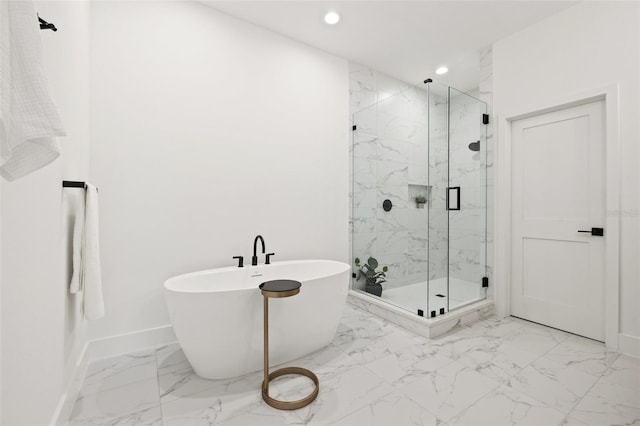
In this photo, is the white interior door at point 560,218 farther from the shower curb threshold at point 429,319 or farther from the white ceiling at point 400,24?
the white ceiling at point 400,24

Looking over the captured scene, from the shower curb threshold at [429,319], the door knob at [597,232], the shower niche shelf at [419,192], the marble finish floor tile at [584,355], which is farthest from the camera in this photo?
the shower niche shelf at [419,192]

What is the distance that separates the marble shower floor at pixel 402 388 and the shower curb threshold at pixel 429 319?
0.12m

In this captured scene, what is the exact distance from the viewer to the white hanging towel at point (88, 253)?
4.99 ft

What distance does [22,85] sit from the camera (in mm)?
570

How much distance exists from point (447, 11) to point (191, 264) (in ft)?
10.3

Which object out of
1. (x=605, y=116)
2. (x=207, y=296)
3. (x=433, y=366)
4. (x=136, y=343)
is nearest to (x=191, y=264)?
(x=136, y=343)

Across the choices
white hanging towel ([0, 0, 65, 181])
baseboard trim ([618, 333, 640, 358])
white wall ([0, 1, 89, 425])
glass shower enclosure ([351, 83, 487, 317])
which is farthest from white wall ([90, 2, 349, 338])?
baseboard trim ([618, 333, 640, 358])

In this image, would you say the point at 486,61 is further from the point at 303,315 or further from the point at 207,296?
the point at 207,296

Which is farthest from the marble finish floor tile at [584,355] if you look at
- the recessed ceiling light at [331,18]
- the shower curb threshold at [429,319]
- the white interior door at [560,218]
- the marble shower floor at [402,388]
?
the recessed ceiling light at [331,18]

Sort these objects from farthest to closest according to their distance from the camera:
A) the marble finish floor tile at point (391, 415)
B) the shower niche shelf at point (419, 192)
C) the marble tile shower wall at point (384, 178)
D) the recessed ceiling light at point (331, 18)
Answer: the marble tile shower wall at point (384, 178) → the shower niche shelf at point (419, 192) → the recessed ceiling light at point (331, 18) → the marble finish floor tile at point (391, 415)

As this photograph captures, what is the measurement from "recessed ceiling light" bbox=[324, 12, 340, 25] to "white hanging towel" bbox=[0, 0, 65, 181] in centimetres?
252

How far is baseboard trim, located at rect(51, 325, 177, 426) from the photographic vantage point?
163 cm

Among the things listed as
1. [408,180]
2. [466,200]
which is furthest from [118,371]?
[466,200]

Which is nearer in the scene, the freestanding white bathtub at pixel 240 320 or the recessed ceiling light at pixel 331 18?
the freestanding white bathtub at pixel 240 320
